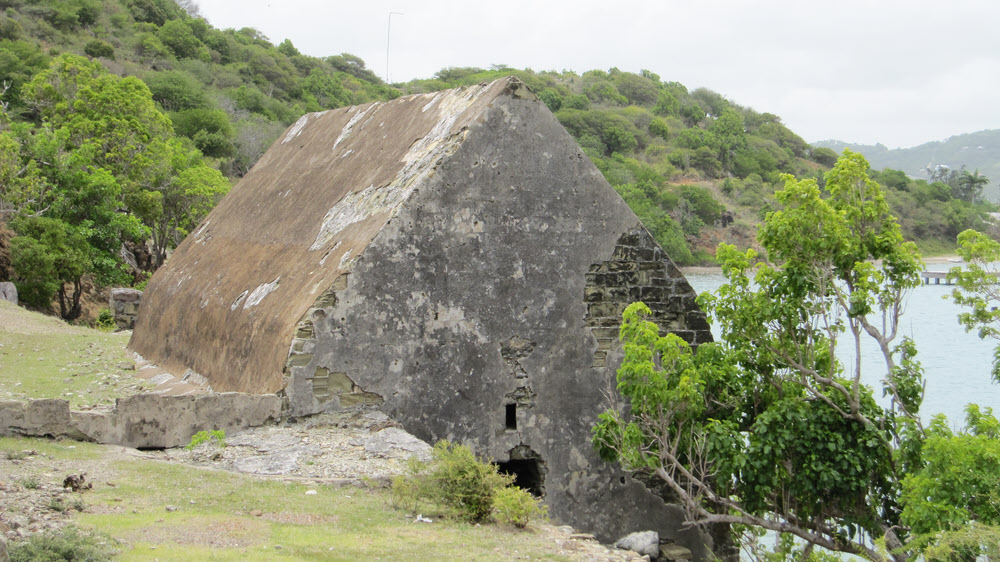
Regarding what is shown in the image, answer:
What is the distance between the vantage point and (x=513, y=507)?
20.7ft

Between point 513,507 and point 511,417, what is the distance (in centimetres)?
300

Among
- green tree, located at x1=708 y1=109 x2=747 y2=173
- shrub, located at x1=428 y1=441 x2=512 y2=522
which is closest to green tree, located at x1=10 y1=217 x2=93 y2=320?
shrub, located at x1=428 y1=441 x2=512 y2=522

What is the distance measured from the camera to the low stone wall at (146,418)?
745cm

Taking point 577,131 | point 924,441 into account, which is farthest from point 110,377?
point 577,131

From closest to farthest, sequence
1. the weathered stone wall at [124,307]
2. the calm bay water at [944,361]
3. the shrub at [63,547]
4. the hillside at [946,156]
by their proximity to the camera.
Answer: the shrub at [63,547] < the weathered stone wall at [124,307] < the calm bay water at [944,361] < the hillside at [946,156]

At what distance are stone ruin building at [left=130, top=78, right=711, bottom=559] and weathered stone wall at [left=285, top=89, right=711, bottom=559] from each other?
0.01 metres

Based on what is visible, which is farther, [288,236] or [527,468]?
[288,236]

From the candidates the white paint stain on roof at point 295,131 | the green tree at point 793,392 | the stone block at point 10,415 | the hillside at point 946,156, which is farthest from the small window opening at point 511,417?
the hillside at point 946,156

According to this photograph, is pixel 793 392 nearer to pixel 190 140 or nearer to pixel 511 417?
pixel 511 417

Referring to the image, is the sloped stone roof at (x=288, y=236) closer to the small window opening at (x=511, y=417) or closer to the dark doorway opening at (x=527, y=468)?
the small window opening at (x=511, y=417)

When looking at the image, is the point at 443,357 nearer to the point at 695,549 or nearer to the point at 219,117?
the point at 695,549

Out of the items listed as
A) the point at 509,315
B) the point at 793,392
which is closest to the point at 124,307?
the point at 509,315

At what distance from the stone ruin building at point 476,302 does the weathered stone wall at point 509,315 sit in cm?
1

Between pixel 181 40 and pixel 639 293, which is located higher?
pixel 181 40
